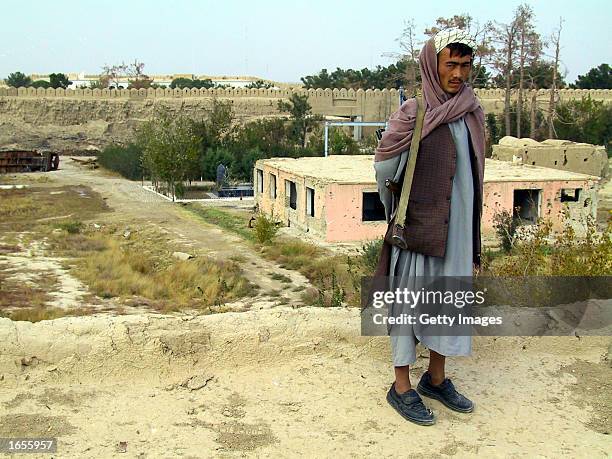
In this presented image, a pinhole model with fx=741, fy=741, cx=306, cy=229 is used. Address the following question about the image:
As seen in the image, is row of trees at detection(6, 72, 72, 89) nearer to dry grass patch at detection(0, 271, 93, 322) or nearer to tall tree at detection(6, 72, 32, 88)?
tall tree at detection(6, 72, 32, 88)

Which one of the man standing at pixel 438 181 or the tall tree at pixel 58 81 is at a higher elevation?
the tall tree at pixel 58 81

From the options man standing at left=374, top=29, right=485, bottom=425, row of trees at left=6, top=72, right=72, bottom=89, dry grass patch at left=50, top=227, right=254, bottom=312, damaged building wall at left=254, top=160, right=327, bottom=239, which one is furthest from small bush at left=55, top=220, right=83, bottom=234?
row of trees at left=6, top=72, right=72, bottom=89

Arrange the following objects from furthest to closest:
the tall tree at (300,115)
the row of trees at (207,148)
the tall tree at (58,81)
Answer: the tall tree at (58,81), the tall tree at (300,115), the row of trees at (207,148)

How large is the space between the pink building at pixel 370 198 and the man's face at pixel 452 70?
12.3 metres

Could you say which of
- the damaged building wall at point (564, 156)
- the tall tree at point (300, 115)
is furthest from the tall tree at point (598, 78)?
the damaged building wall at point (564, 156)

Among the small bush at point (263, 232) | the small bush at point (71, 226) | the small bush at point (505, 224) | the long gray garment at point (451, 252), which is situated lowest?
the small bush at point (71, 226)

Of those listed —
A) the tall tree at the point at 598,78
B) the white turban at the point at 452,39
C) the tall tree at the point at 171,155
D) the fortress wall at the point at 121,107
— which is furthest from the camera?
the tall tree at the point at 598,78

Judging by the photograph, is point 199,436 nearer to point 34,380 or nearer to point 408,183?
point 34,380

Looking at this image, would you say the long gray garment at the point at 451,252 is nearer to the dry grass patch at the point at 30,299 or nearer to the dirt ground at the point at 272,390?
the dirt ground at the point at 272,390

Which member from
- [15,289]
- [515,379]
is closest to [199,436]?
[515,379]

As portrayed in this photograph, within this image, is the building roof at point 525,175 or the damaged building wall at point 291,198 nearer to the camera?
the damaged building wall at point 291,198

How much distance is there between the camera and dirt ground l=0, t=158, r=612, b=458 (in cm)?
283

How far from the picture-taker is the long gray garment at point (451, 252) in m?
3.06

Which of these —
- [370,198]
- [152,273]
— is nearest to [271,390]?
[152,273]
